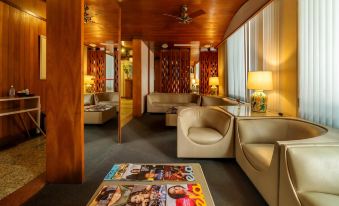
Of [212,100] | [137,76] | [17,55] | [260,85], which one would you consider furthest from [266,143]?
[137,76]

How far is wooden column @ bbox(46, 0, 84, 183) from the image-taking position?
82.0 inches

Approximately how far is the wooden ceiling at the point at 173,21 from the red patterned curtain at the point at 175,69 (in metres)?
1.21

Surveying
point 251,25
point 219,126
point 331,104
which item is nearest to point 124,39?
point 251,25

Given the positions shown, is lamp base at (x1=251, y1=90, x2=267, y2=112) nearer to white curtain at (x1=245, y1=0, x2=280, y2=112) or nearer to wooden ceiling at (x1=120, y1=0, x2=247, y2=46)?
white curtain at (x1=245, y1=0, x2=280, y2=112)

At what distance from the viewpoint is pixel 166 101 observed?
7.42 metres

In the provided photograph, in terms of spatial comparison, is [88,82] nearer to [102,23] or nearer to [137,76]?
[137,76]

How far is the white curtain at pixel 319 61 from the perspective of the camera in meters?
1.96

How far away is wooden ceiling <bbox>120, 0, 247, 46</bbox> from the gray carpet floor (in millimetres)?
2720

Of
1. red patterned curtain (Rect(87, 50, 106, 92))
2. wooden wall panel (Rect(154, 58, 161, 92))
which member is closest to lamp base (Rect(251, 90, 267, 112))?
red patterned curtain (Rect(87, 50, 106, 92))

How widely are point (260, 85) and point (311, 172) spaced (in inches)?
72.5

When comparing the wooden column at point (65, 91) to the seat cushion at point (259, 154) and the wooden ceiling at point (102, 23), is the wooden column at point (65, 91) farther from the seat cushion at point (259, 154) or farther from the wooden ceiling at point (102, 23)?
the wooden ceiling at point (102, 23)

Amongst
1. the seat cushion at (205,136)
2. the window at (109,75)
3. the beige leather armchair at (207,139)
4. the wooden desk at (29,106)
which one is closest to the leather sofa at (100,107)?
the window at (109,75)

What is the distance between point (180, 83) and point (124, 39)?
9.15 ft

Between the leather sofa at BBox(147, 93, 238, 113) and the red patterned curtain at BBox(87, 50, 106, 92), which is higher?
the red patterned curtain at BBox(87, 50, 106, 92)
